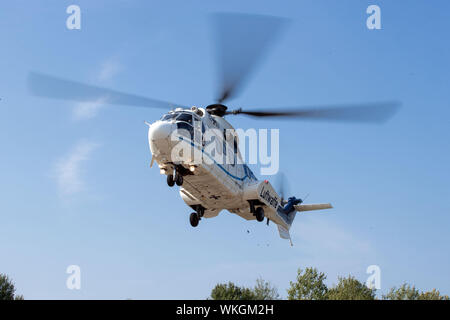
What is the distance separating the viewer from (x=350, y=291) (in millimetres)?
56344

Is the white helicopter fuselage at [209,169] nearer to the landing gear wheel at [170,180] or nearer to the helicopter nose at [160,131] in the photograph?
the helicopter nose at [160,131]

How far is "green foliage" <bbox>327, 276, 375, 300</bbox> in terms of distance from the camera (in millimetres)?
54075

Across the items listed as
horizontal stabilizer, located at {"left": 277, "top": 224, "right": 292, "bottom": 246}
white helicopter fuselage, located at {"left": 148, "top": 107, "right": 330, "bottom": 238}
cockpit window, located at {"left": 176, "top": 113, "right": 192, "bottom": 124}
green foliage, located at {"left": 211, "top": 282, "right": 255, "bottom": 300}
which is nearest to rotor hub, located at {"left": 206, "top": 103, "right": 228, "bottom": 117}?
white helicopter fuselage, located at {"left": 148, "top": 107, "right": 330, "bottom": 238}

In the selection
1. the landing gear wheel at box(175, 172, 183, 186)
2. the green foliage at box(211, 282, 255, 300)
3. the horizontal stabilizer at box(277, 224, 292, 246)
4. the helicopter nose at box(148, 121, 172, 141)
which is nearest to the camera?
the helicopter nose at box(148, 121, 172, 141)

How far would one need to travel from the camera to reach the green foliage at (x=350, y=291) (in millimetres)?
54075

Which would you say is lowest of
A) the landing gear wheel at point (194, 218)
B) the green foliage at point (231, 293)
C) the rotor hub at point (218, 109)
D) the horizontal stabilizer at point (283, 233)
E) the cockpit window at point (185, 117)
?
the green foliage at point (231, 293)

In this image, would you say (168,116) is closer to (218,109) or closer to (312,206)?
(218,109)

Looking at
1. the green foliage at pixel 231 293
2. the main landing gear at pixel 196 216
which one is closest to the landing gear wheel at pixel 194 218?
the main landing gear at pixel 196 216

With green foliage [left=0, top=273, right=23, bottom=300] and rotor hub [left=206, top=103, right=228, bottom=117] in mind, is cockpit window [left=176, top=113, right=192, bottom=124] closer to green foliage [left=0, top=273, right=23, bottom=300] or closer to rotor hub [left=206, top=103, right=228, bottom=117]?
rotor hub [left=206, top=103, right=228, bottom=117]

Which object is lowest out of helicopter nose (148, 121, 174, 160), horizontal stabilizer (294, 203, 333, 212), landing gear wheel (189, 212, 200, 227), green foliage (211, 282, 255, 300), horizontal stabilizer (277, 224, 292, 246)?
green foliage (211, 282, 255, 300)
